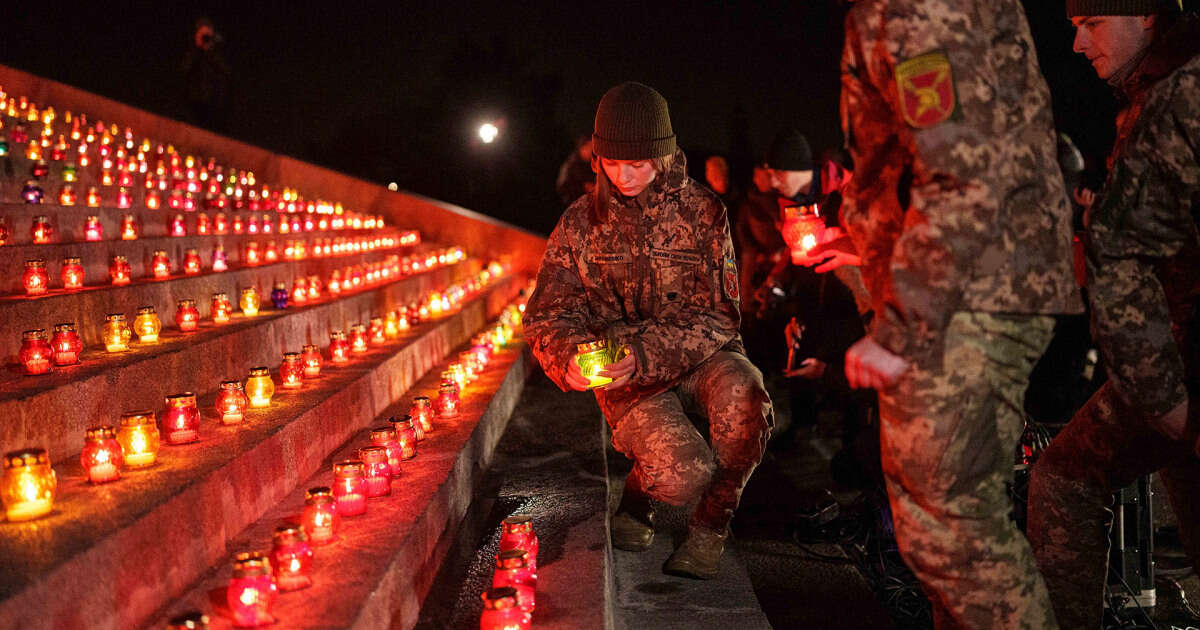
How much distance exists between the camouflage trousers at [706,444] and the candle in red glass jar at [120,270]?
2601 mm

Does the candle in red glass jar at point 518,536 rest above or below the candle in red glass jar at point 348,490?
below

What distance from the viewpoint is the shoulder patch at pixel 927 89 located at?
2338 millimetres

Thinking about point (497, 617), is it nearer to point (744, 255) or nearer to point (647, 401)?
point (647, 401)

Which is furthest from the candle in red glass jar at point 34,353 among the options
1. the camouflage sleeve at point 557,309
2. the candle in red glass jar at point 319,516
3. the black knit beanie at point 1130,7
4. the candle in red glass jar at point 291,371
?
the black knit beanie at point 1130,7

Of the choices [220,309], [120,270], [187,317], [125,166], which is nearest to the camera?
[187,317]

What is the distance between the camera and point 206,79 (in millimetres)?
11484

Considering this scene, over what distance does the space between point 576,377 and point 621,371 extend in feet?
0.62

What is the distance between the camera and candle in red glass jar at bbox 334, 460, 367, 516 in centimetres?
318

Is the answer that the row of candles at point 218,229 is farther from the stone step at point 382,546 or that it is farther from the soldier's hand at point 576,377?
A: the soldier's hand at point 576,377

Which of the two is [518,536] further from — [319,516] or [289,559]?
[289,559]

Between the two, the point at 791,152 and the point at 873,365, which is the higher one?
the point at 791,152

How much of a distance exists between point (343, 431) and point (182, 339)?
80 cm

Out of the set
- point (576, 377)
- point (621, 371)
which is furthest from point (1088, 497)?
point (576, 377)

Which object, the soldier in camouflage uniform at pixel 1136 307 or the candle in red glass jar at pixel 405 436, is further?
the candle in red glass jar at pixel 405 436
